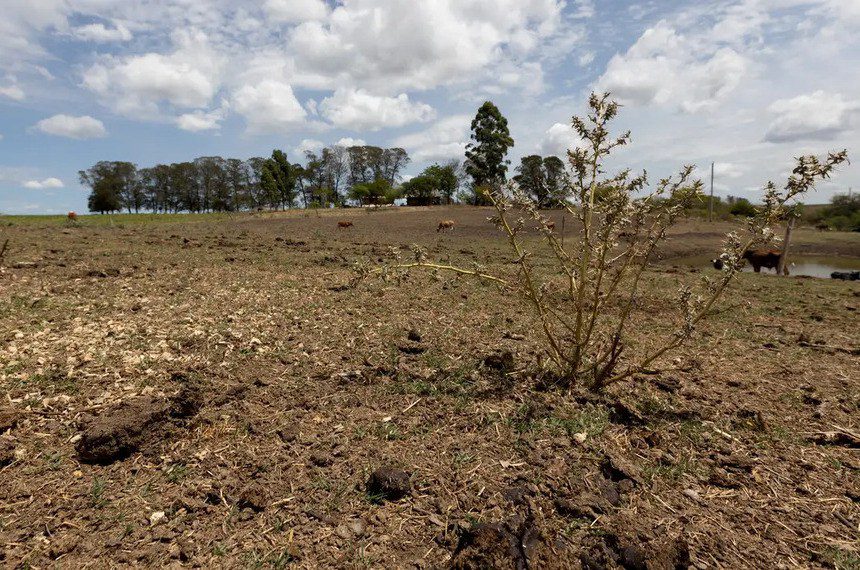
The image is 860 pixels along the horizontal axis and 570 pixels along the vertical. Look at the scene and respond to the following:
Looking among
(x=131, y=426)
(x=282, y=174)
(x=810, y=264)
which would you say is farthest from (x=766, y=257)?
(x=282, y=174)

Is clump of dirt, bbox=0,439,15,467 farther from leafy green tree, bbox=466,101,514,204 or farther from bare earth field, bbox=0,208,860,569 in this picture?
leafy green tree, bbox=466,101,514,204

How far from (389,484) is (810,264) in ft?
84.0

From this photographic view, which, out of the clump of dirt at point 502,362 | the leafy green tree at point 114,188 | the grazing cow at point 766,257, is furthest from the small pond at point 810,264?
the leafy green tree at point 114,188

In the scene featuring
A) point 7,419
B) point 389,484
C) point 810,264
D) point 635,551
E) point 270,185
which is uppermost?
point 270,185

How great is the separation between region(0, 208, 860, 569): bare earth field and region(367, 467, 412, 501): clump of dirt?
12mm

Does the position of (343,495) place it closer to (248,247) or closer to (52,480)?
(52,480)

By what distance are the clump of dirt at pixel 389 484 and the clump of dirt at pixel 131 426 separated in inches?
54.9

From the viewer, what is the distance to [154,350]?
3.86 metres

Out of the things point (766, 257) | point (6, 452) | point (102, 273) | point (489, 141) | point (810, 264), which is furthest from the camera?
point (489, 141)

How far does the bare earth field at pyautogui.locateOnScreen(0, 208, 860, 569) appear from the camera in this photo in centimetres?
211

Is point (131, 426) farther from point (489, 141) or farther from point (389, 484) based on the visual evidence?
point (489, 141)

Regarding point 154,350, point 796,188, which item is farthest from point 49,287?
point 796,188

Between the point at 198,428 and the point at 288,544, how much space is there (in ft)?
3.85

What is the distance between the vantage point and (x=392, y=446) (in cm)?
279
